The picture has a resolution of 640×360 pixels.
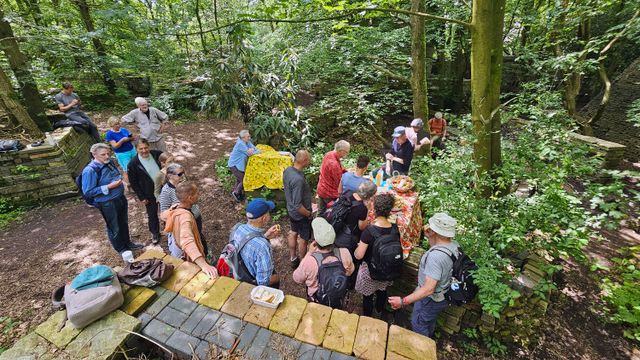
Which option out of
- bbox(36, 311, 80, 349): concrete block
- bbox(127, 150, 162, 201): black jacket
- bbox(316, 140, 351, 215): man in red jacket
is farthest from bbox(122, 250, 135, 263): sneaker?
bbox(316, 140, 351, 215): man in red jacket

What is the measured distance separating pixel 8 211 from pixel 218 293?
6479 mm

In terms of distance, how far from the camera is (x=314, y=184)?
23.0 feet

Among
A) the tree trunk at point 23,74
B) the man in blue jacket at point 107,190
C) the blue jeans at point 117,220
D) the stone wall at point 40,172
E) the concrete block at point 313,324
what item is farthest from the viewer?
the tree trunk at point 23,74

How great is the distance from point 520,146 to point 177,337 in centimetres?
460

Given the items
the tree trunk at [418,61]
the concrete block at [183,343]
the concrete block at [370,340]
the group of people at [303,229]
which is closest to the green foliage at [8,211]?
the group of people at [303,229]

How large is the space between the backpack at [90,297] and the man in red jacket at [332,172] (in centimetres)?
308

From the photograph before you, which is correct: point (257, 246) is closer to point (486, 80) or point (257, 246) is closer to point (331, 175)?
point (331, 175)

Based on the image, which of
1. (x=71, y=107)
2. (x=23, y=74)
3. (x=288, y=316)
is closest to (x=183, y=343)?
(x=288, y=316)

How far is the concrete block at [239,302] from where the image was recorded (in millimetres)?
2143

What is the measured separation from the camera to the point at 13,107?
6.12m

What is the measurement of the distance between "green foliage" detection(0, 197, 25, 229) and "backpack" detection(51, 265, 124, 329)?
17.3ft

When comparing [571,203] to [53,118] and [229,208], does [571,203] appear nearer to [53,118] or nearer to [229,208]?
[229,208]

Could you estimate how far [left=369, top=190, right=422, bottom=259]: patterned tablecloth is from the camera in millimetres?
3789

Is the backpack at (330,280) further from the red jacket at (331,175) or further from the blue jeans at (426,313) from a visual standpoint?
the red jacket at (331,175)
